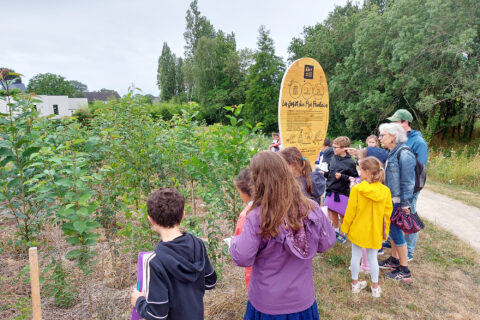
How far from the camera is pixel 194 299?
167 cm

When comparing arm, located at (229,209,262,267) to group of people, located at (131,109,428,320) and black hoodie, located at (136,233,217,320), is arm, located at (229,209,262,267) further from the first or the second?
black hoodie, located at (136,233,217,320)

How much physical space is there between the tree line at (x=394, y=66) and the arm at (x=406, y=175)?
1233 cm

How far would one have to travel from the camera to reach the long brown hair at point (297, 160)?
→ 9.27 ft

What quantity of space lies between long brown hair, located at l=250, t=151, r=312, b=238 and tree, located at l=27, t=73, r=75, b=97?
6590 cm

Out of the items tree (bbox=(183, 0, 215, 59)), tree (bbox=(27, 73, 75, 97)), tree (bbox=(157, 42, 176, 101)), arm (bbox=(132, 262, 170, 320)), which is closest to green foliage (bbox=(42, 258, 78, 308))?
arm (bbox=(132, 262, 170, 320))

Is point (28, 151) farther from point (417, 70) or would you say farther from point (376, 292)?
point (417, 70)

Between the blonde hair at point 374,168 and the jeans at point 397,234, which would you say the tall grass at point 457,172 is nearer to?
the jeans at point 397,234

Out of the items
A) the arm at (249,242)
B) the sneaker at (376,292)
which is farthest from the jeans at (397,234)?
the arm at (249,242)

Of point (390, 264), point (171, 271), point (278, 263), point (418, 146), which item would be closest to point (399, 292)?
point (390, 264)

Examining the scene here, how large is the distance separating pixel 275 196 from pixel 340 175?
2.68 m

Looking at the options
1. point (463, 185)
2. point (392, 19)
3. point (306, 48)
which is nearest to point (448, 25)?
point (392, 19)

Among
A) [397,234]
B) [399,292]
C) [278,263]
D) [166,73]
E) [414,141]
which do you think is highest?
[166,73]

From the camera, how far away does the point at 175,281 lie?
1594 mm

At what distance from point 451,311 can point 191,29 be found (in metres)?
43.5
